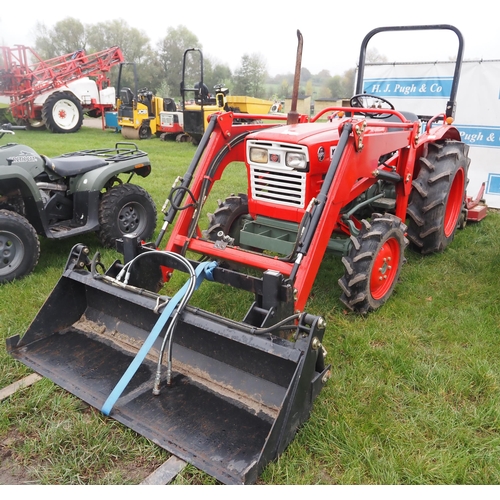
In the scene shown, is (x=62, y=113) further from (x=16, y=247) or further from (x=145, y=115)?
(x=16, y=247)

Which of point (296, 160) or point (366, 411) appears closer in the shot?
point (366, 411)

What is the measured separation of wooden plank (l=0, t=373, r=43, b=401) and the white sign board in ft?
22.2

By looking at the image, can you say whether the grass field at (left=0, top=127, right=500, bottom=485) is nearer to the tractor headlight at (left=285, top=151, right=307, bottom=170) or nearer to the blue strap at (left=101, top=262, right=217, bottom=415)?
the blue strap at (left=101, top=262, right=217, bottom=415)

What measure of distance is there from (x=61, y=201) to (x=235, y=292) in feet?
6.80

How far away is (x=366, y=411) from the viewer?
2531 mm

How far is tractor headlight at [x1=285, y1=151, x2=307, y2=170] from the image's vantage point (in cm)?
322

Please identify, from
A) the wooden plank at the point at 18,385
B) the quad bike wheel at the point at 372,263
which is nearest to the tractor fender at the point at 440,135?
the quad bike wheel at the point at 372,263

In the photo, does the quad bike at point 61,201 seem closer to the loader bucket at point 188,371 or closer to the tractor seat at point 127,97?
the loader bucket at point 188,371

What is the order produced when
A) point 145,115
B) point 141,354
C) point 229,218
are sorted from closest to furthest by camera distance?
point 141,354
point 229,218
point 145,115

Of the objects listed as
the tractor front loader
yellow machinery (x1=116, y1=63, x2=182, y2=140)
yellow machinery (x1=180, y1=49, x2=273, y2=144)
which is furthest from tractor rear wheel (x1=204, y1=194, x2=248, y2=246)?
yellow machinery (x1=116, y1=63, x2=182, y2=140)

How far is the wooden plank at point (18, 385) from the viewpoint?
2.58 m

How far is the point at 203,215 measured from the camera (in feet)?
19.7

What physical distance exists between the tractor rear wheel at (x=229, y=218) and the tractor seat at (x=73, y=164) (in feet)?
4.83

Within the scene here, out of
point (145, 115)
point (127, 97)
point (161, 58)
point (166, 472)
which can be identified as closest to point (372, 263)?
point (166, 472)
